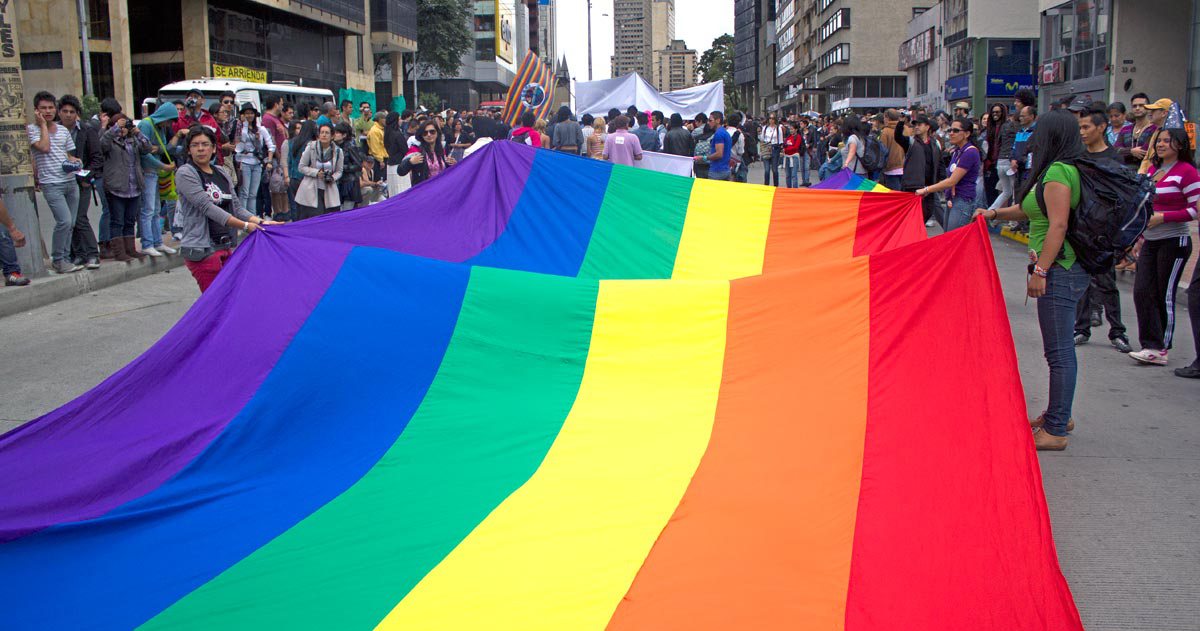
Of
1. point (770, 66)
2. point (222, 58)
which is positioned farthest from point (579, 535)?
point (770, 66)

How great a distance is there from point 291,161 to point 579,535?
38.5 ft

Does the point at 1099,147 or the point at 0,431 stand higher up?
the point at 1099,147

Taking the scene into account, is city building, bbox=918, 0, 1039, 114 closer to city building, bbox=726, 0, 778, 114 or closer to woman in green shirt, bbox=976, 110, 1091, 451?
woman in green shirt, bbox=976, 110, 1091, 451

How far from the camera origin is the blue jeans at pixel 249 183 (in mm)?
14406

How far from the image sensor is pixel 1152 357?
7.85 meters

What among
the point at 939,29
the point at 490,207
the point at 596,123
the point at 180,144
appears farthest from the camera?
the point at 939,29

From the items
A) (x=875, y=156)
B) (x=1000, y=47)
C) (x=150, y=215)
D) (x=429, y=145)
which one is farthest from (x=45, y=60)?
(x=1000, y=47)

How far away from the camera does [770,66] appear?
149 m

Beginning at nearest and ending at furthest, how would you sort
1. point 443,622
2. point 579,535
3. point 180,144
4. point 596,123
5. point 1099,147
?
1. point 443,622
2. point 579,535
3. point 1099,147
4. point 180,144
5. point 596,123

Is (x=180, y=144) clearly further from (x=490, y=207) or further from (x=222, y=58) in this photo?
(x=222, y=58)

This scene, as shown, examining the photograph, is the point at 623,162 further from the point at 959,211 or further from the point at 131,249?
the point at 131,249

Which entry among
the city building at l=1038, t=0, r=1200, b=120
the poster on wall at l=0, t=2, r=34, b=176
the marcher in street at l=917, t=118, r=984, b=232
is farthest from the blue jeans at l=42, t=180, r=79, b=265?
the city building at l=1038, t=0, r=1200, b=120

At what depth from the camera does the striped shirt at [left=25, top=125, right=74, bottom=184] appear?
1073 centimetres

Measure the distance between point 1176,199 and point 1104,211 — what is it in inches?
103
